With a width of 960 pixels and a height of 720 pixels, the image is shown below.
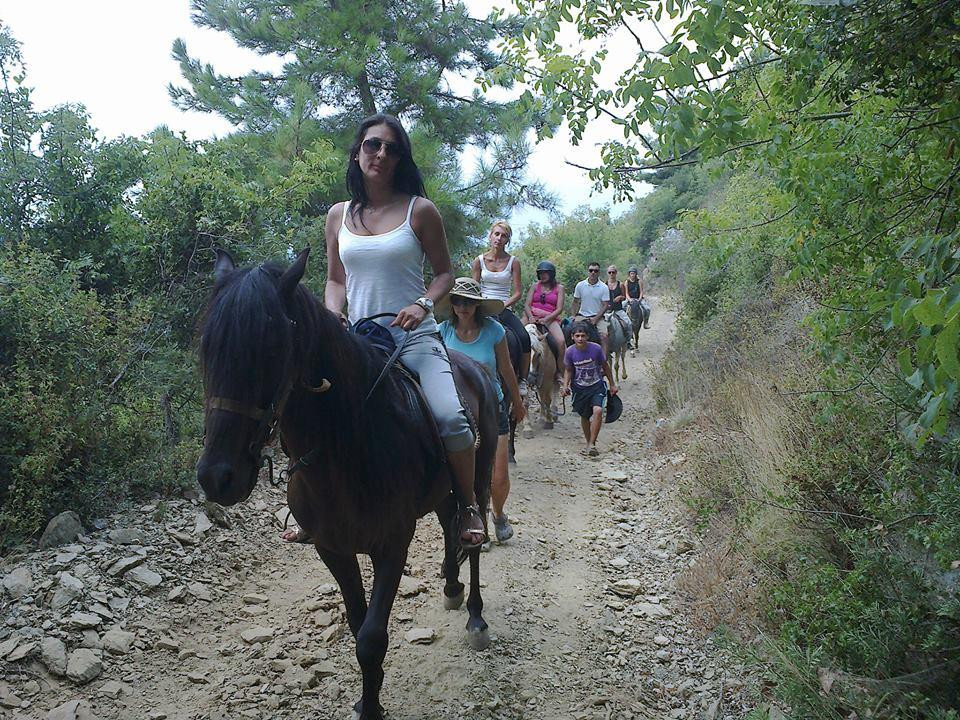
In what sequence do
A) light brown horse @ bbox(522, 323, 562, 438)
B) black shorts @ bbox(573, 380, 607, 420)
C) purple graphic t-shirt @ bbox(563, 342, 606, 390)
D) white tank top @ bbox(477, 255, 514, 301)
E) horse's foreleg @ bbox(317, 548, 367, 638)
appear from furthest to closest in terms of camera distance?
light brown horse @ bbox(522, 323, 562, 438), purple graphic t-shirt @ bbox(563, 342, 606, 390), black shorts @ bbox(573, 380, 607, 420), white tank top @ bbox(477, 255, 514, 301), horse's foreleg @ bbox(317, 548, 367, 638)

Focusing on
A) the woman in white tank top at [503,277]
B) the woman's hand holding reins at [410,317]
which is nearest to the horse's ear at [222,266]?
the woman's hand holding reins at [410,317]

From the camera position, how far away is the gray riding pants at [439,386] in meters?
3.81

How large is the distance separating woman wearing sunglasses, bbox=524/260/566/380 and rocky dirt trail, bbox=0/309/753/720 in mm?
4931

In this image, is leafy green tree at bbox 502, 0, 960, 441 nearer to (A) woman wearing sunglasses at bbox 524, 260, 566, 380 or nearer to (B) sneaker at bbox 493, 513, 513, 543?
(B) sneaker at bbox 493, 513, 513, 543

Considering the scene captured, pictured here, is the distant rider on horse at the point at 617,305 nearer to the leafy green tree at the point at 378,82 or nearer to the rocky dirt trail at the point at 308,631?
the leafy green tree at the point at 378,82

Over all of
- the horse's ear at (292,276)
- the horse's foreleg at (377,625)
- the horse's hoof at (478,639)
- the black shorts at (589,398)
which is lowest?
the horse's hoof at (478,639)

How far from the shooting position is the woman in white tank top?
29.8ft

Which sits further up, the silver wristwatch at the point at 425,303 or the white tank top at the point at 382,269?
the white tank top at the point at 382,269

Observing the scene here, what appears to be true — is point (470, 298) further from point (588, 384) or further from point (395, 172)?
point (588, 384)

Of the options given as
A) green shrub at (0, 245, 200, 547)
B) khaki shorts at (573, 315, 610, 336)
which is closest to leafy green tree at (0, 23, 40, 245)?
green shrub at (0, 245, 200, 547)

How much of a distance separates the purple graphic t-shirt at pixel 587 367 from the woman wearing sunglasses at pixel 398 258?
19.4ft

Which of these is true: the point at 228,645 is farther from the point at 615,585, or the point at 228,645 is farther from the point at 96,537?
the point at 615,585

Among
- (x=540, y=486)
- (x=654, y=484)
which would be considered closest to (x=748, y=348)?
(x=654, y=484)

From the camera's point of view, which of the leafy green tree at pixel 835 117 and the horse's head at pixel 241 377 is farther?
the leafy green tree at pixel 835 117
